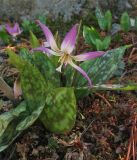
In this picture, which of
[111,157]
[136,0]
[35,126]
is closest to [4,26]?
[136,0]

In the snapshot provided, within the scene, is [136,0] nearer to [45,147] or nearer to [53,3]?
[53,3]

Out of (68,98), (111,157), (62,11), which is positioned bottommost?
(111,157)

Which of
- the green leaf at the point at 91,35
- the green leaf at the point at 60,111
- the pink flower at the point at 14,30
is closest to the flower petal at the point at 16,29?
the pink flower at the point at 14,30

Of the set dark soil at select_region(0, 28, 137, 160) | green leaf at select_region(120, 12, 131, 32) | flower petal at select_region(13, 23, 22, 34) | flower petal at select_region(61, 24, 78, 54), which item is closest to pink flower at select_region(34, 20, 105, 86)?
flower petal at select_region(61, 24, 78, 54)

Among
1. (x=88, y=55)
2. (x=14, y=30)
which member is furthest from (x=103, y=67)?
(x=14, y=30)

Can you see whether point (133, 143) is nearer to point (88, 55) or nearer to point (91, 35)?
point (88, 55)
